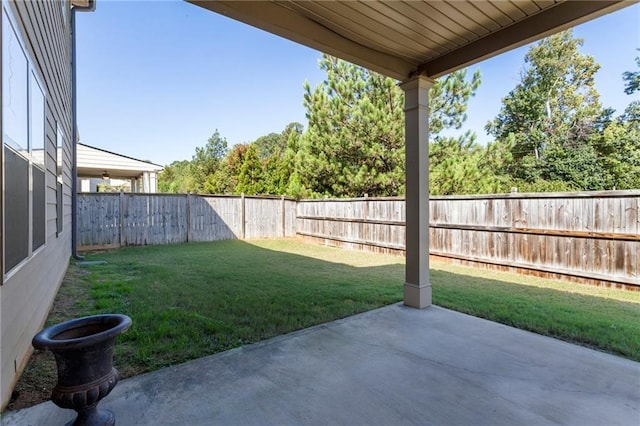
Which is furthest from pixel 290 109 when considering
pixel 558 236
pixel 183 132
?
pixel 558 236

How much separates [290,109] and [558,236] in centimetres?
1905

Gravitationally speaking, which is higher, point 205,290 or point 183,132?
point 183,132

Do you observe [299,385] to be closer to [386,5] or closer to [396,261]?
[386,5]

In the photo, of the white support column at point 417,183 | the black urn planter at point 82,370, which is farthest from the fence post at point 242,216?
the black urn planter at point 82,370

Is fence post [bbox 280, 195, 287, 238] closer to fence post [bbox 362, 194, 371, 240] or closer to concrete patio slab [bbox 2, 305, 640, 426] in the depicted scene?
fence post [bbox 362, 194, 371, 240]

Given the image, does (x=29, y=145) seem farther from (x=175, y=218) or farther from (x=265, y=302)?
(x=175, y=218)

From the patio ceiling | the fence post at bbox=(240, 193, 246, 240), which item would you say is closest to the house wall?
the patio ceiling

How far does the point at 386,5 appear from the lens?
7.96 ft

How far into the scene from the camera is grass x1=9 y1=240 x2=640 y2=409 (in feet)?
8.71

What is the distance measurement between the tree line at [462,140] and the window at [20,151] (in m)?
8.60

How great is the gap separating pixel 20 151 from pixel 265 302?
8.83 ft

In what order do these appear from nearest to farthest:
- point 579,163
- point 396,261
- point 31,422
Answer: point 31,422 → point 396,261 → point 579,163

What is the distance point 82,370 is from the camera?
1.49m

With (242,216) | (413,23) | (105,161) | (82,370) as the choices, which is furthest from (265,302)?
(105,161)
